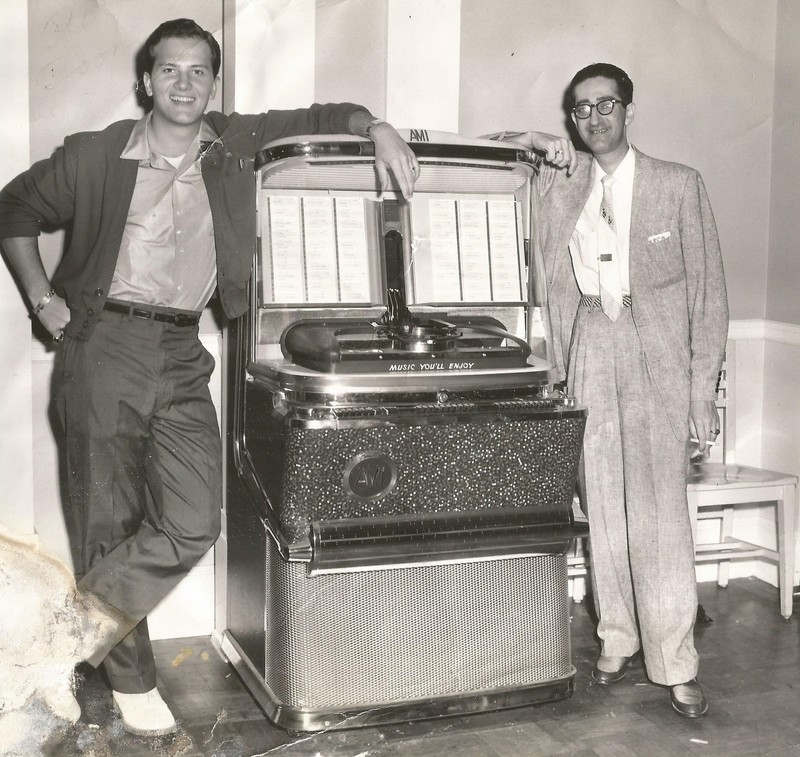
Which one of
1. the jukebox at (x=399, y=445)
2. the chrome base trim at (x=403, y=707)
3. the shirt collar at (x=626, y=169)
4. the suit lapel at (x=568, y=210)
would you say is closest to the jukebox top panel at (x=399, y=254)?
the jukebox at (x=399, y=445)

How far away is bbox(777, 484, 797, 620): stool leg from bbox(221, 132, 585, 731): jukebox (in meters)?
1.19

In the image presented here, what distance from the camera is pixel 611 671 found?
9.76 feet

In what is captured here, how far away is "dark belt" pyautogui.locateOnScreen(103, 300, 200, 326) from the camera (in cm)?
248

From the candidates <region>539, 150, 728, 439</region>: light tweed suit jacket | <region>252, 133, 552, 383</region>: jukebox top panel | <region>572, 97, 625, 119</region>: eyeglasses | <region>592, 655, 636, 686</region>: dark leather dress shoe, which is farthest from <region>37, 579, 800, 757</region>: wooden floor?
<region>572, 97, 625, 119</region>: eyeglasses

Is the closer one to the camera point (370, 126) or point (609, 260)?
point (370, 126)

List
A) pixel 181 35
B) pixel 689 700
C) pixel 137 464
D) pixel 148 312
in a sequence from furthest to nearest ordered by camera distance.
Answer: pixel 689 700 → pixel 137 464 → pixel 148 312 → pixel 181 35

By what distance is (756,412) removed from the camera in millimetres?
3961

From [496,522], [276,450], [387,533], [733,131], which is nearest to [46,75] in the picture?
[276,450]

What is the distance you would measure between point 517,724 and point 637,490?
2.31 feet

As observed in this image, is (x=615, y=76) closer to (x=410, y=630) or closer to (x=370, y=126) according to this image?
(x=370, y=126)

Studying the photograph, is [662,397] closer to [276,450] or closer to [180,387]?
[276,450]

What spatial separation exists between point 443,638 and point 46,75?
1566mm

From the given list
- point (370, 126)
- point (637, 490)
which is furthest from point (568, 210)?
point (637, 490)

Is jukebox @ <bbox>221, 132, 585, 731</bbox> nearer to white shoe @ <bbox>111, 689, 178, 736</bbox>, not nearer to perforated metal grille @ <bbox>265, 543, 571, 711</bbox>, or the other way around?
perforated metal grille @ <bbox>265, 543, 571, 711</bbox>
